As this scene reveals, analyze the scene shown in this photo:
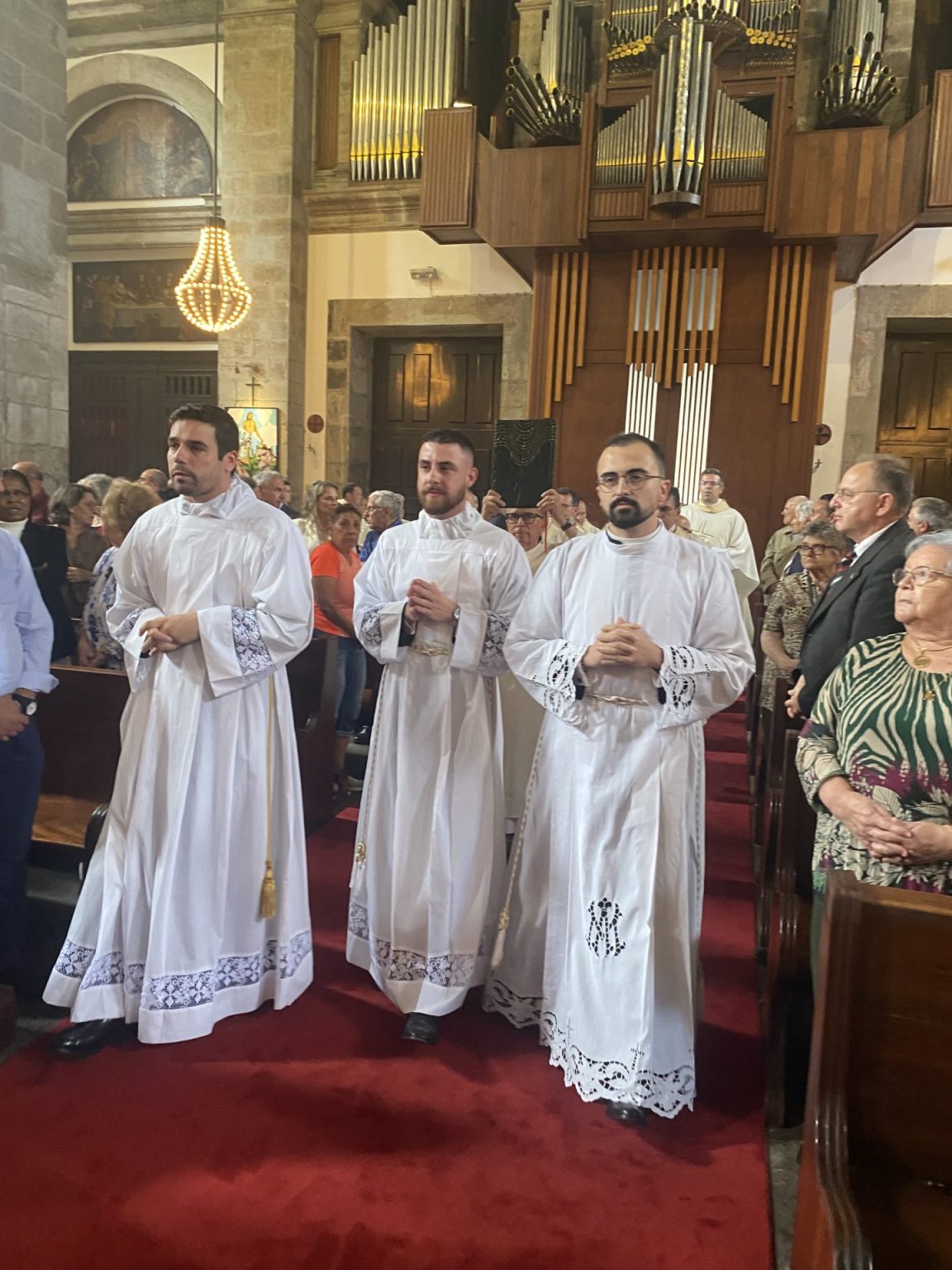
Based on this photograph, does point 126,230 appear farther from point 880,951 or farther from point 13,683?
point 880,951

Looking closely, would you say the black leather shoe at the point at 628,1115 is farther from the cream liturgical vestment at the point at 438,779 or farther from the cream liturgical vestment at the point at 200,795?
the cream liturgical vestment at the point at 200,795

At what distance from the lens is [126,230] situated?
1205cm

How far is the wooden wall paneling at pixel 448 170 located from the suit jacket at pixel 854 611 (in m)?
7.29

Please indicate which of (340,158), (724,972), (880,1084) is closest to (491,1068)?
(724,972)

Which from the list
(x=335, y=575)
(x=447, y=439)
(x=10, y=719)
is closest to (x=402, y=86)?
(x=335, y=575)

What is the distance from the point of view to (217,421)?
2982mm

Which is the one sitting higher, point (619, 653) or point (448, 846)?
point (619, 653)

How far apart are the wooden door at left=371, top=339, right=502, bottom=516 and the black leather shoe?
31.1 feet

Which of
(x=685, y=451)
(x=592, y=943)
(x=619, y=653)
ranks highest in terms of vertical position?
(x=685, y=451)

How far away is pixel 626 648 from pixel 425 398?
9757 millimetres

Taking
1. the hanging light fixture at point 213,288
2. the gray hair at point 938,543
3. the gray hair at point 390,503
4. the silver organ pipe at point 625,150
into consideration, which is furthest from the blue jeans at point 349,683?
the silver organ pipe at point 625,150

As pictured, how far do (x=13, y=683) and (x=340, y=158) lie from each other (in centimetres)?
995

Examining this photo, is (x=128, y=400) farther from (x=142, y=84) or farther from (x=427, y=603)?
(x=427, y=603)

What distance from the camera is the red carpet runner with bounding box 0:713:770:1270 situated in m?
2.16
